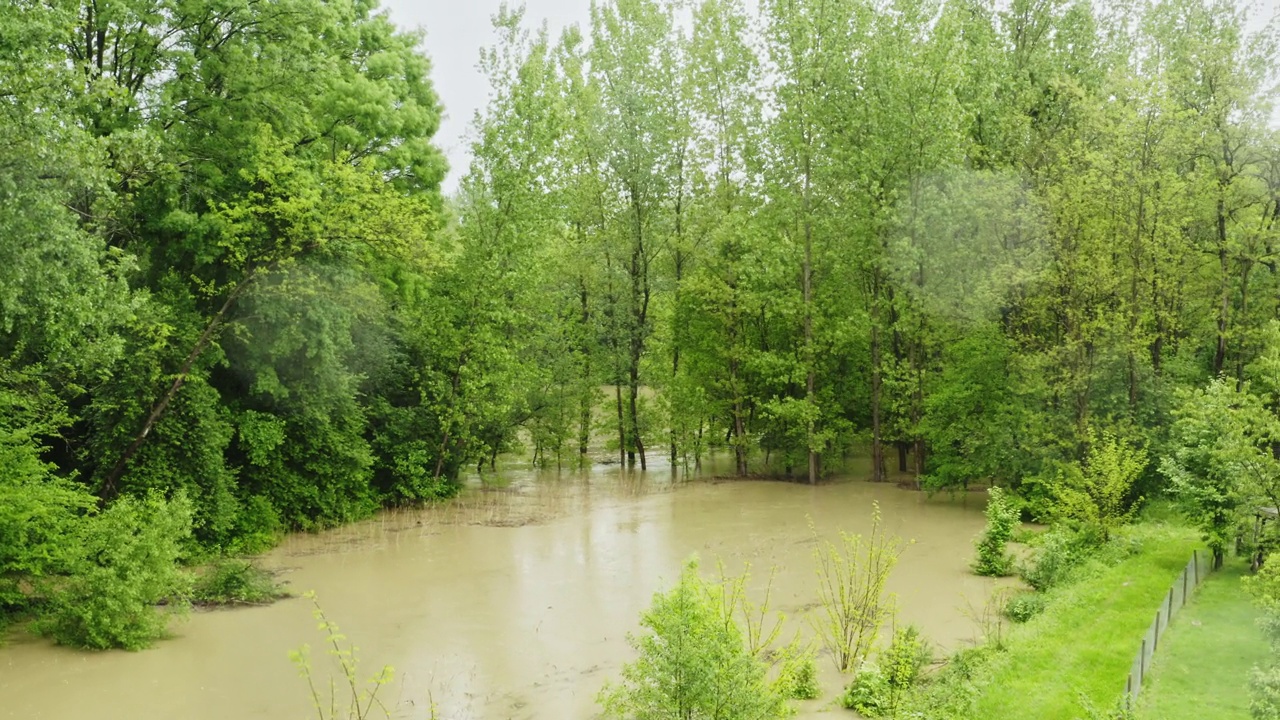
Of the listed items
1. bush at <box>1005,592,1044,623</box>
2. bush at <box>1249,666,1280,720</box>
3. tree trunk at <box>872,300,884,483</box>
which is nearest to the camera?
bush at <box>1249,666,1280,720</box>

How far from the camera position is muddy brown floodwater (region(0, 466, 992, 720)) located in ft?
38.8

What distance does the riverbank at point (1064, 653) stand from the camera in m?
10.8

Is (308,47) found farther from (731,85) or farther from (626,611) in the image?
(731,85)

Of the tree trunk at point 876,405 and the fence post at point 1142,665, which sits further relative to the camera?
the tree trunk at point 876,405

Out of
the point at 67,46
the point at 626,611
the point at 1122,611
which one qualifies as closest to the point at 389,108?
the point at 67,46

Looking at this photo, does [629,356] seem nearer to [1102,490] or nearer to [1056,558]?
[1102,490]

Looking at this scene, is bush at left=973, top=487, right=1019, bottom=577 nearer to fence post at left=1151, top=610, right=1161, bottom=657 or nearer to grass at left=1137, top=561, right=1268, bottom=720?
grass at left=1137, top=561, right=1268, bottom=720

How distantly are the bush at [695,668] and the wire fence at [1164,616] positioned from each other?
3.93 m

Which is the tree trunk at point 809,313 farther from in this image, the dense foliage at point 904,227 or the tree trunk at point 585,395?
the tree trunk at point 585,395

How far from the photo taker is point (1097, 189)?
22.0m

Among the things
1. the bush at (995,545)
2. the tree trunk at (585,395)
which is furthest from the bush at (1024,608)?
the tree trunk at (585,395)

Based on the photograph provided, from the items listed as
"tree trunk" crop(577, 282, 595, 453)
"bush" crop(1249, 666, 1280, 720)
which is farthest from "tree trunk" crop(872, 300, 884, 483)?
"bush" crop(1249, 666, 1280, 720)

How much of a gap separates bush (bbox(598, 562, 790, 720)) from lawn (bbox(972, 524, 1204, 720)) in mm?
3302

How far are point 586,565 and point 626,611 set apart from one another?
3.37m
